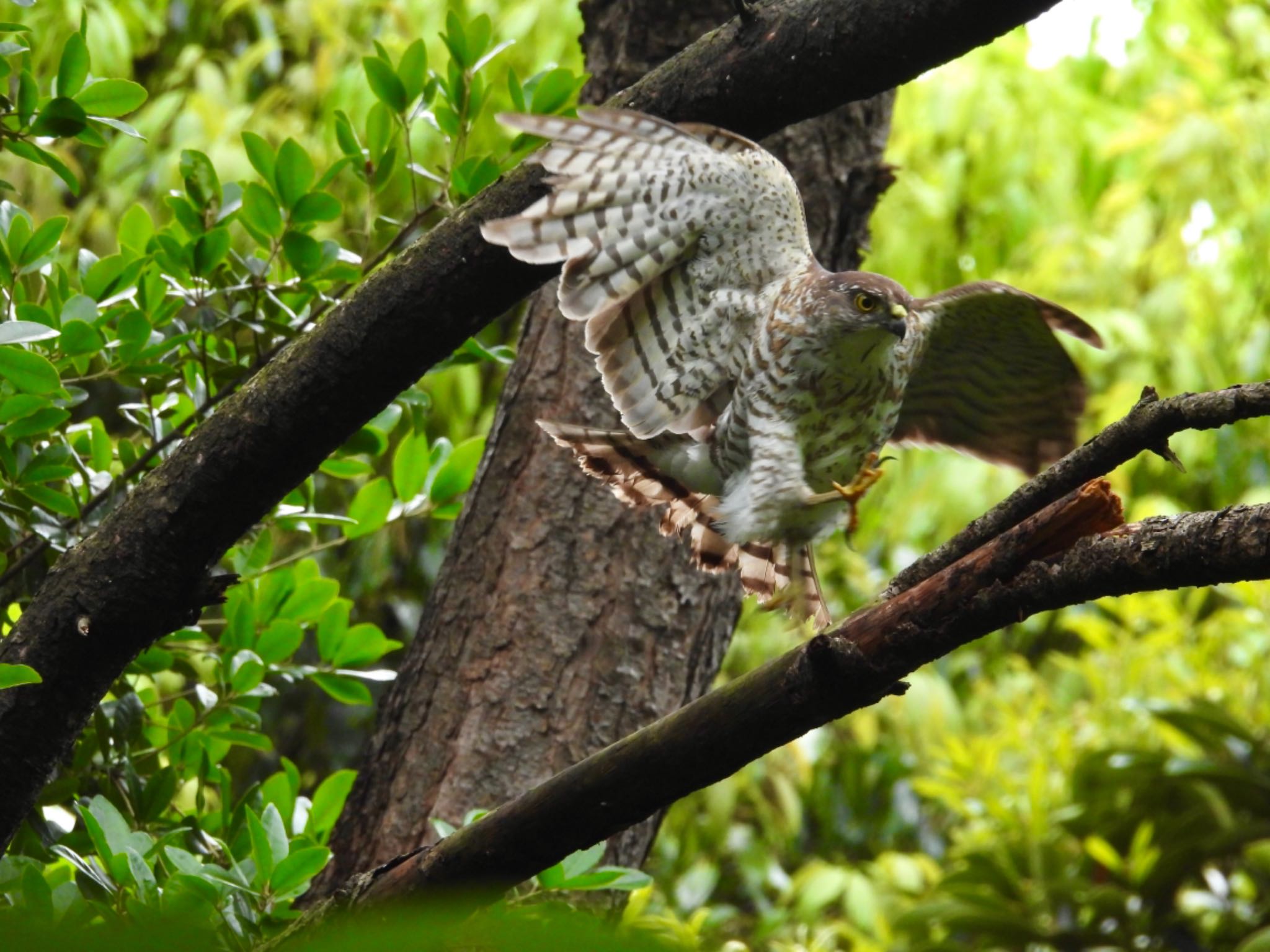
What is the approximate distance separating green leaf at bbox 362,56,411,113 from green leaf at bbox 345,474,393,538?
0.63 metres

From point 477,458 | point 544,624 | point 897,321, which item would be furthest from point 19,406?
point 897,321

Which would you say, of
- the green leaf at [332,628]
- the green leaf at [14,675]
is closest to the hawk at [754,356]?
the green leaf at [332,628]

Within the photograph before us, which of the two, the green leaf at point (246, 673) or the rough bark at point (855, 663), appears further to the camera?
the green leaf at point (246, 673)

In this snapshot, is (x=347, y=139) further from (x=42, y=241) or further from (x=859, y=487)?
(x=859, y=487)

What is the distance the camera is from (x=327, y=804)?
2102 millimetres

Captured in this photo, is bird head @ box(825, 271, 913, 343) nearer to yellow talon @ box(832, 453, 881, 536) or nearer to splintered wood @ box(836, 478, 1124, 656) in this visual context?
yellow talon @ box(832, 453, 881, 536)

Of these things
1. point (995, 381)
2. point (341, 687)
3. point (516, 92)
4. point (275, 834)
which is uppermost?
point (516, 92)

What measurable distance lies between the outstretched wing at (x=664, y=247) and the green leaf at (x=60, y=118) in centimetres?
56

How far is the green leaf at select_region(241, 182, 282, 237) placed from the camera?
1.98 m

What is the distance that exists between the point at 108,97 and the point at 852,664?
1264mm

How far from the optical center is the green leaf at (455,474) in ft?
7.70

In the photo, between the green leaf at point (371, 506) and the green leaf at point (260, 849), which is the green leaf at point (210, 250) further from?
the green leaf at point (260, 849)

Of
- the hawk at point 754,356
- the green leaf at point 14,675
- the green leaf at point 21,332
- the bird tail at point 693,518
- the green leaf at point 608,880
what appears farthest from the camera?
the bird tail at point 693,518

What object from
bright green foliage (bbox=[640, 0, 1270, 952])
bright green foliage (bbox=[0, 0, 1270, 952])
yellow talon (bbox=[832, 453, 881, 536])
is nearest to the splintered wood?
bright green foliage (bbox=[0, 0, 1270, 952])
